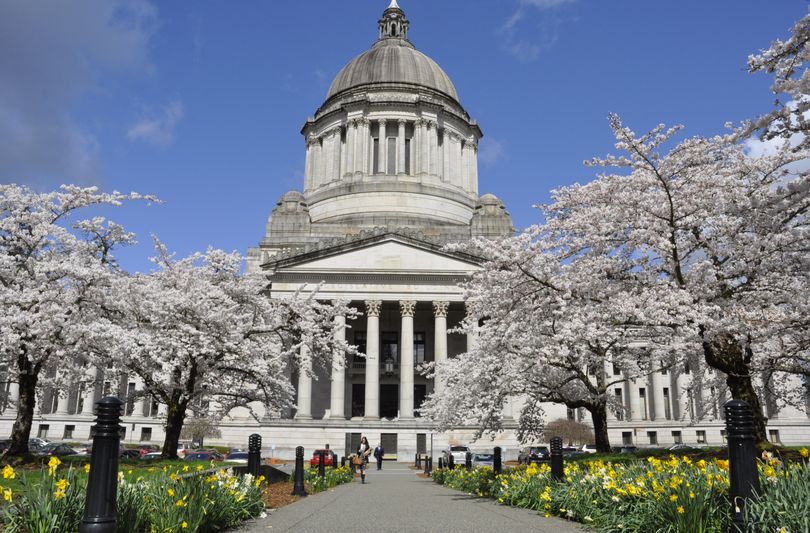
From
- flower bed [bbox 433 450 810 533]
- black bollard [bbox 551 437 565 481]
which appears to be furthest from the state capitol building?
flower bed [bbox 433 450 810 533]

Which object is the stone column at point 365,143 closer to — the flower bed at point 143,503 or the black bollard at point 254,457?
the black bollard at point 254,457

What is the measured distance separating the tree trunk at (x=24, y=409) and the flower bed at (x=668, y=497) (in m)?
14.6

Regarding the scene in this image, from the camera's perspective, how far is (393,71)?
7150 cm

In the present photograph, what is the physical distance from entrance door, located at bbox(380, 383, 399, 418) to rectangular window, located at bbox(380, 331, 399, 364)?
2450 millimetres

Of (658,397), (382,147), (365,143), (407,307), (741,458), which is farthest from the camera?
(382,147)

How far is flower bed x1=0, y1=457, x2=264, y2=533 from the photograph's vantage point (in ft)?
24.5

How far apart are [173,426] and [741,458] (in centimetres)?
1945

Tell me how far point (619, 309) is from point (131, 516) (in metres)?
11.6

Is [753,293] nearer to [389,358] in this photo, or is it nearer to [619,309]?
[619,309]

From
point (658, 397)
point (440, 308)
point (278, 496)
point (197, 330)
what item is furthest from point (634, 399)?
point (278, 496)

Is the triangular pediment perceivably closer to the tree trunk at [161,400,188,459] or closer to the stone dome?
the stone dome

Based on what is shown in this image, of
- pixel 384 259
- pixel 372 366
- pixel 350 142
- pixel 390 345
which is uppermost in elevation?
pixel 350 142

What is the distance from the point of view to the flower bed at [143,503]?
7453mm

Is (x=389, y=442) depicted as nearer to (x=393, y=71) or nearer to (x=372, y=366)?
(x=372, y=366)
